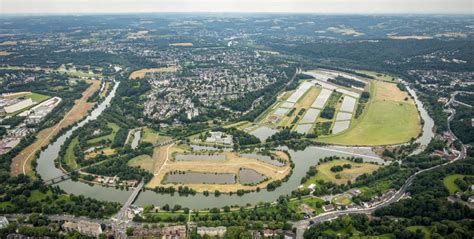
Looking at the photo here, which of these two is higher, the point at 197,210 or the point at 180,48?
the point at 180,48

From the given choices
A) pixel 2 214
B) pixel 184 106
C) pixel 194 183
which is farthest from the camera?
pixel 184 106

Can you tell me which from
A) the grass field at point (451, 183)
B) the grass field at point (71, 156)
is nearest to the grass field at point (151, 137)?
the grass field at point (71, 156)

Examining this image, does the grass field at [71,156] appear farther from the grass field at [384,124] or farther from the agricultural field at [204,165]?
the grass field at [384,124]

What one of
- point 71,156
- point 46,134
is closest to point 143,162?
point 71,156

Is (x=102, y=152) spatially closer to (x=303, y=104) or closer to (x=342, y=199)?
(x=342, y=199)

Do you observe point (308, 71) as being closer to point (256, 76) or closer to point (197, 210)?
point (256, 76)

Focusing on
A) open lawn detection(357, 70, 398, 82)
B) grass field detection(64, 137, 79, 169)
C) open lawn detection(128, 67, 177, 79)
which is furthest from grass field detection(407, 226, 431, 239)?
open lawn detection(128, 67, 177, 79)

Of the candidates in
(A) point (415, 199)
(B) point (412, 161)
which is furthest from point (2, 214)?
(B) point (412, 161)
